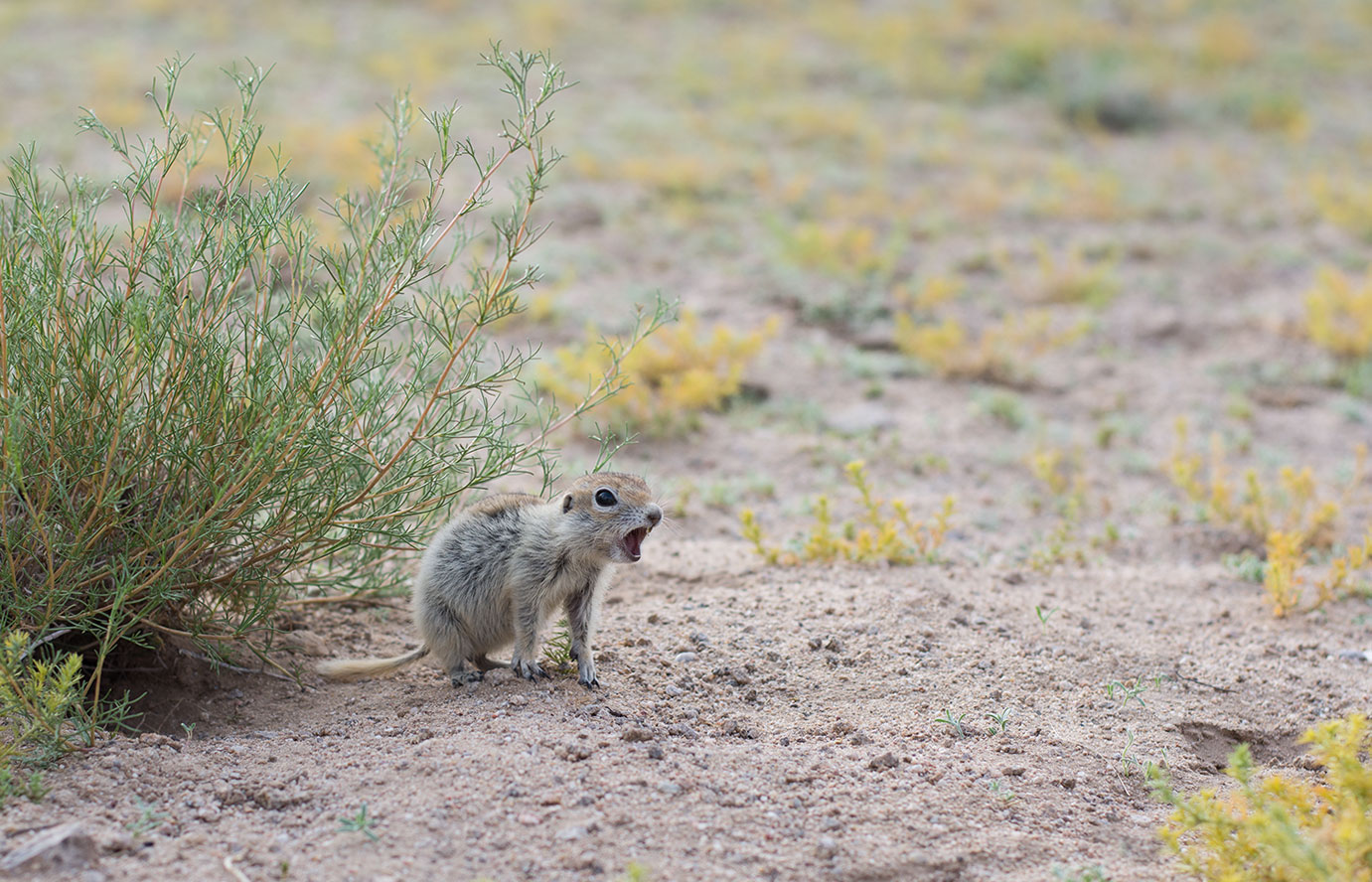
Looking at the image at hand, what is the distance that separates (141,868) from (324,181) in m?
8.36

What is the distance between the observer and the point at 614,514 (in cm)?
425

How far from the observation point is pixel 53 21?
15250 millimetres

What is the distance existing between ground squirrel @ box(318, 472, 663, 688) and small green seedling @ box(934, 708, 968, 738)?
47.8 inches

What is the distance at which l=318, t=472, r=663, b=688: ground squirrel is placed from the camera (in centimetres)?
427

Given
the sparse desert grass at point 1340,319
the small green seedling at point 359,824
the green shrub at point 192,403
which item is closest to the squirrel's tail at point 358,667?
the green shrub at point 192,403

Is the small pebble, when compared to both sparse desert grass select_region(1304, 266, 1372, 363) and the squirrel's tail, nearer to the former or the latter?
the squirrel's tail

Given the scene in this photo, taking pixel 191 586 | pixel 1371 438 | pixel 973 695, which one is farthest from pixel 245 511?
pixel 1371 438

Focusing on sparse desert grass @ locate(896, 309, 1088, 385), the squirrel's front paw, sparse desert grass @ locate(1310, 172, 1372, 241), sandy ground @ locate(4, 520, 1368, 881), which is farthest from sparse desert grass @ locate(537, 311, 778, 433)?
sparse desert grass @ locate(1310, 172, 1372, 241)

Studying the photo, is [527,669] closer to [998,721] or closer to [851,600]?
[851,600]

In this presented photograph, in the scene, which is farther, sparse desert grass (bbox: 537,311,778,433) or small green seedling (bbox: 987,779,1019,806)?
sparse desert grass (bbox: 537,311,778,433)

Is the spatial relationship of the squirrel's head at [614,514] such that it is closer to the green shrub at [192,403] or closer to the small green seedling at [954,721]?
the green shrub at [192,403]

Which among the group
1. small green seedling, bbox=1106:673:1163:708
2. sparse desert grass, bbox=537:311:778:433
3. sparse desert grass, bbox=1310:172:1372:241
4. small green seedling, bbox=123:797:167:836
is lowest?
small green seedling, bbox=123:797:167:836

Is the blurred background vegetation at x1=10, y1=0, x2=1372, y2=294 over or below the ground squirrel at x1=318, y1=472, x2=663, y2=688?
over

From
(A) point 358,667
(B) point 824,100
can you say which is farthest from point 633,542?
(B) point 824,100
